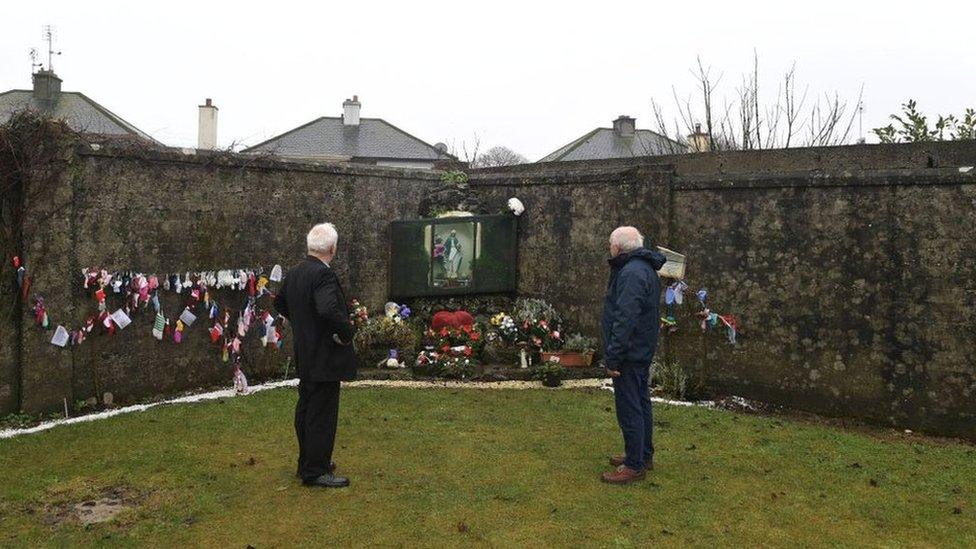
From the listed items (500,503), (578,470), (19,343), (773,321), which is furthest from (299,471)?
(773,321)

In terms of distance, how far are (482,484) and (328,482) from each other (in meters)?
1.09

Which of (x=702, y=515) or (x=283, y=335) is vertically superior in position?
(x=283, y=335)

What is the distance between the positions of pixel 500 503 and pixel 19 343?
16.8ft

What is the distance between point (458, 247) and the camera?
35.1 ft

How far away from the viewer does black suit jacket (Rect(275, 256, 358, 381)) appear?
16.0 feet

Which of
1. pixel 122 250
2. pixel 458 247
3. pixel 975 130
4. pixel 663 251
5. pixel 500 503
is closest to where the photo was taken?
pixel 500 503

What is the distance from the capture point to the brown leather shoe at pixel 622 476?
5082 millimetres

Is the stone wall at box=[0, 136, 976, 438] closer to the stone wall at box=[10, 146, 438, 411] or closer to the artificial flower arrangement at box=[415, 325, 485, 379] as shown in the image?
the stone wall at box=[10, 146, 438, 411]

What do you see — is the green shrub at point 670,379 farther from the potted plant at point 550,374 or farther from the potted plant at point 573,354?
the potted plant at point 550,374

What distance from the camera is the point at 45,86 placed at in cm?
2509

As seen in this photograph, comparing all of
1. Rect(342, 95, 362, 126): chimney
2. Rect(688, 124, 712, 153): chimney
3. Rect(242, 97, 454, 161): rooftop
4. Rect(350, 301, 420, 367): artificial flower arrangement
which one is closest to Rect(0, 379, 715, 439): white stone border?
Rect(350, 301, 420, 367): artificial flower arrangement

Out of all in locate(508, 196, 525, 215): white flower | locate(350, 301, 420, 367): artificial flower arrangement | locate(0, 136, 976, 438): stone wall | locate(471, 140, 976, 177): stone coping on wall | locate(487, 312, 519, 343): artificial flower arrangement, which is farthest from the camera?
locate(508, 196, 525, 215): white flower

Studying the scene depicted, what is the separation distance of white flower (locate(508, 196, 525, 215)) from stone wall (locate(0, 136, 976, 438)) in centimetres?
86

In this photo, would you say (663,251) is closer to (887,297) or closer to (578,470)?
(887,297)
